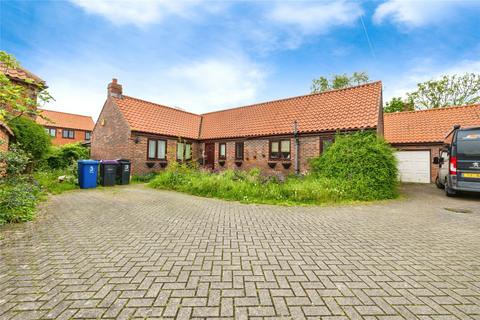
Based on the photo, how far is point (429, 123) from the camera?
17266 millimetres

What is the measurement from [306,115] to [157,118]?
11999 millimetres

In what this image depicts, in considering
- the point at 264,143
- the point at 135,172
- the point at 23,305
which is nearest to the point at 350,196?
the point at 264,143

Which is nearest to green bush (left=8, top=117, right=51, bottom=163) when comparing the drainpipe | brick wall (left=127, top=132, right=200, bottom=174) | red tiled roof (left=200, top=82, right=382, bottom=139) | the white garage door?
brick wall (left=127, top=132, right=200, bottom=174)

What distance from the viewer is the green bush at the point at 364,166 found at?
9250mm

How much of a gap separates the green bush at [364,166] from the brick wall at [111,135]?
44.4 ft

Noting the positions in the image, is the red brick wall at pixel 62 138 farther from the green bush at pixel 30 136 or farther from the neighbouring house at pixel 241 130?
the green bush at pixel 30 136

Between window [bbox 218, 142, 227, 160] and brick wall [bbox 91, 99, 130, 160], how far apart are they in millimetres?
6964

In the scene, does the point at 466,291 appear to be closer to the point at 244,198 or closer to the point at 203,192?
the point at 244,198

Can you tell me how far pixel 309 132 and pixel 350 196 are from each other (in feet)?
19.8

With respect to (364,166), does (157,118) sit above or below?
above

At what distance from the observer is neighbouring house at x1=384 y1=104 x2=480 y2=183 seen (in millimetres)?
15922

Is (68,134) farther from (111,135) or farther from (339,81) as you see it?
(339,81)

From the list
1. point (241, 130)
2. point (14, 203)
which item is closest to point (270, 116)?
point (241, 130)

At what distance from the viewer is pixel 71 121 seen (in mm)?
43469
